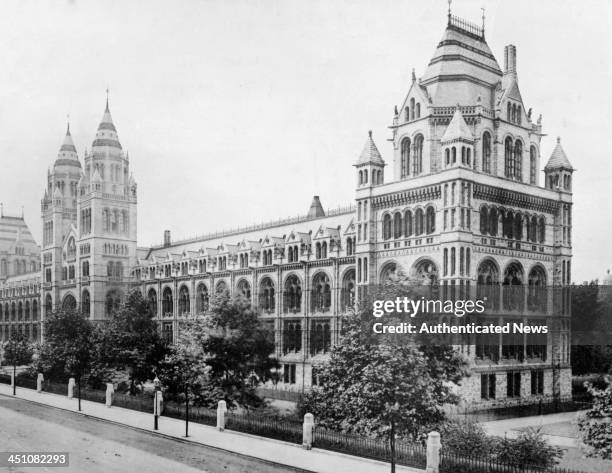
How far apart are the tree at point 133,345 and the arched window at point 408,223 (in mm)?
19294

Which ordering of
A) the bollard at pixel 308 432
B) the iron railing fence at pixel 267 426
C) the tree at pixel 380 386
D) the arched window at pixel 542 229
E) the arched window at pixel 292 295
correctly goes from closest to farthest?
the tree at pixel 380 386 → the bollard at pixel 308 432 → the iron railing fence at pixel 267 426 → the arched window at pixel 542 229 → the arched window at pixel 292 295

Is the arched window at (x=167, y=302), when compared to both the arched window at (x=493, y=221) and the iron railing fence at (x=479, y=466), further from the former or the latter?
the iron railing fence at (x=479, y=466)

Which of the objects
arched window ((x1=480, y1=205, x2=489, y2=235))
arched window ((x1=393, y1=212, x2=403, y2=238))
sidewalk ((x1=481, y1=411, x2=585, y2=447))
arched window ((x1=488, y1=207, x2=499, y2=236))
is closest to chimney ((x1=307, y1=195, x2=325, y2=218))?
arched window ((x1=393, y1=212, x2=403, y2=238))

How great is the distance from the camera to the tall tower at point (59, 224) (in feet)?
338

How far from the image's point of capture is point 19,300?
12081 centimetres

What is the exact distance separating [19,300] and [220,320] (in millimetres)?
88346

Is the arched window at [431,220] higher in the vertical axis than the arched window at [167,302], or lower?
higher

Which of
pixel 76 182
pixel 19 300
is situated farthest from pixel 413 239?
pixel 19 300

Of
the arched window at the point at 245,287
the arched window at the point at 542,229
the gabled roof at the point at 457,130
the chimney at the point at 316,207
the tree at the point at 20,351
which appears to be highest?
the gabled roof at the point at 457,130

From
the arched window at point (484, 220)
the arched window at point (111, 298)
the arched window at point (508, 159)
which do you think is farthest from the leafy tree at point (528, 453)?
the arched window at point (111, 298)

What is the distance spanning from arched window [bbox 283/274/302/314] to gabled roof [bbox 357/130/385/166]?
15.9m

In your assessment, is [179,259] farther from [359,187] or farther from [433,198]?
[433,198]

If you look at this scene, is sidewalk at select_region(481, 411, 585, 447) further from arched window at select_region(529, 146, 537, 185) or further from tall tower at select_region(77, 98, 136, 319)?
tall tower at select_region(77, 98, 136, 319)

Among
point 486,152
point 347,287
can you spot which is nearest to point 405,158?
point 486,152
